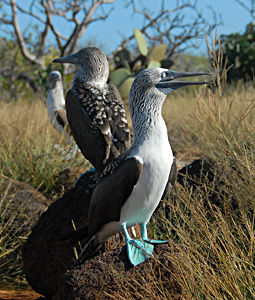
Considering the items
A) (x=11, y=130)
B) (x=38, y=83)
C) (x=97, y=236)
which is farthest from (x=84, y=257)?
(x=38, y=83)

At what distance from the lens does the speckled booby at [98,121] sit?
3.87 m

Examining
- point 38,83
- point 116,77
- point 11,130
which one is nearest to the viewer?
point 11,130

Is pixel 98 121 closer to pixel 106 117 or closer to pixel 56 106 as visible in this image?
pixel 106 117

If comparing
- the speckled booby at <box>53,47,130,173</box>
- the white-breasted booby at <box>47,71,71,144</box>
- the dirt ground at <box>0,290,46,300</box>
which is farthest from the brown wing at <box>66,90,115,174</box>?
the white-breasted booby at <box>47,71,71,144</box>

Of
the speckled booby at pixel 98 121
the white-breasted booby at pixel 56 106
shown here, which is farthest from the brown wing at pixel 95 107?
the white-breasted booby at pixel 56 106

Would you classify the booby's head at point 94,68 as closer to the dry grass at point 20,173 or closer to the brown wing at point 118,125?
the brown wing at point 118,125

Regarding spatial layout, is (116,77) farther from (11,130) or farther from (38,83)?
(11,130)

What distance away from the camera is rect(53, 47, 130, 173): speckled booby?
387 cm

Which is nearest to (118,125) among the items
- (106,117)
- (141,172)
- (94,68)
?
(106,117)

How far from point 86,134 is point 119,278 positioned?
1.72 metres

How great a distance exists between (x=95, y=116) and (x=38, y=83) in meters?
11.5

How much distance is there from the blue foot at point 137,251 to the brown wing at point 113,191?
18 cm

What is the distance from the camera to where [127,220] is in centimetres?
271

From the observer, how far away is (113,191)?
269 cm
